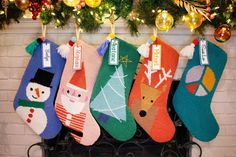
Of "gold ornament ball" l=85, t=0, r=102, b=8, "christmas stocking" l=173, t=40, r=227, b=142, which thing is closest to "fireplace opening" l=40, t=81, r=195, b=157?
"christmas stocking" l=173, t=40, r=227, b=142

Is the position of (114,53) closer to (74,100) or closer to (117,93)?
(117,93)

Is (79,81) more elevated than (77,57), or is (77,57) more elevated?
(77,57)

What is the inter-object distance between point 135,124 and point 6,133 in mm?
781

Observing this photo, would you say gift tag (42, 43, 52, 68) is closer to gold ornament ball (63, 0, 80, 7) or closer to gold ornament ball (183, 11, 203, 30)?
gold ornament ball (63, 0, 80, 7)

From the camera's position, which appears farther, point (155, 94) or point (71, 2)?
point (155, 94)

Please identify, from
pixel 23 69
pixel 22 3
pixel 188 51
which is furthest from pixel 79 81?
pixel 188 51

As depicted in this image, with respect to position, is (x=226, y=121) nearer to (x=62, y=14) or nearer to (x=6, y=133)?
(x=62, y=14)

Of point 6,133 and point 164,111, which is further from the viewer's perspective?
point 6,133

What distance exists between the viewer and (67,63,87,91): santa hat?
61.0 inches

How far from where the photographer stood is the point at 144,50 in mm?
1488

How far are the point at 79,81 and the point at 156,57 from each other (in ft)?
1.40

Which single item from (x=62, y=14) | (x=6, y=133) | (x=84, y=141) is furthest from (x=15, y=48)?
(x=84, y=141)

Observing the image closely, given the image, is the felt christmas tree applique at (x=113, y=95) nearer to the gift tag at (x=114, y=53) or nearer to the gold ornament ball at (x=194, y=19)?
the gift tag at (x=114, y=53)

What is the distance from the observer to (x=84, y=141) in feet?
5.12
